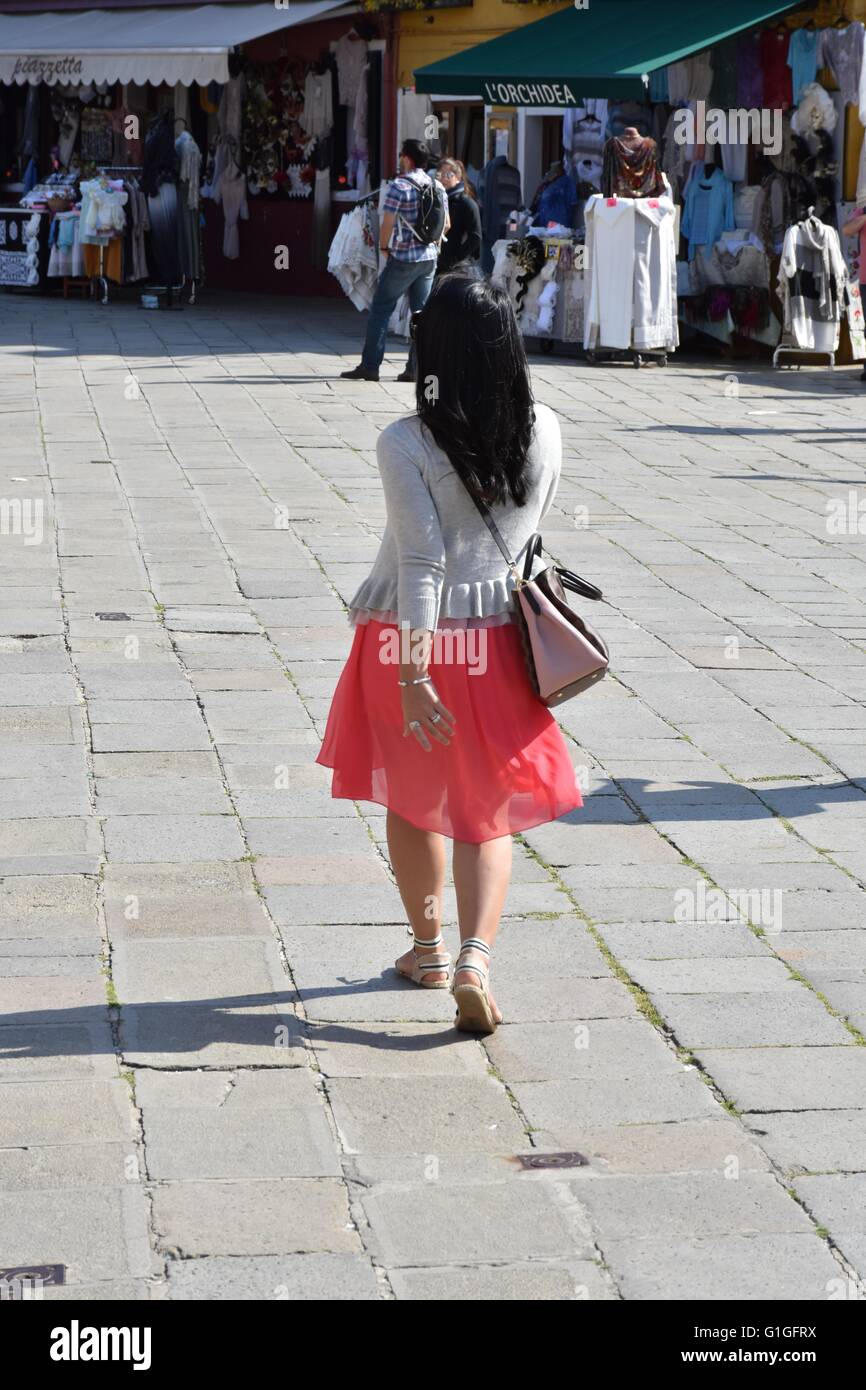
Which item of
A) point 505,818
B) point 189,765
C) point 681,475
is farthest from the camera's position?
point 681,475

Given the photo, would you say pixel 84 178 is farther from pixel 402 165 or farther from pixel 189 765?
pixel 189 765

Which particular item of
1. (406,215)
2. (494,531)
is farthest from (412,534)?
(406,215)

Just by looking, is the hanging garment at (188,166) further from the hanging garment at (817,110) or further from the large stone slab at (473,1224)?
the large stone slab at (473,1224)

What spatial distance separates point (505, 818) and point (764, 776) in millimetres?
2050

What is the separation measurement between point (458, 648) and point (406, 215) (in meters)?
10.4

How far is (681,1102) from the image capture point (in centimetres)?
368

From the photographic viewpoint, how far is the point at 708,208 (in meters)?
17.3

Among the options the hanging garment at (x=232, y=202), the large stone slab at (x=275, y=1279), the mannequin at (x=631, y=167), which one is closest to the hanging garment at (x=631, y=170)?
the mannequin at (x=631, y=167)

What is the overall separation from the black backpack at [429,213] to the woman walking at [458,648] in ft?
33.4

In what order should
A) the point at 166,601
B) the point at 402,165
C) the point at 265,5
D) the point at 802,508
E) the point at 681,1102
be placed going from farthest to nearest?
1. the point at 265,5
2. the point at 402,165
3. the point at 802,508
4. the point at 166,601
5. the point at 681,1102

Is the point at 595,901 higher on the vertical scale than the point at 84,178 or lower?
lower

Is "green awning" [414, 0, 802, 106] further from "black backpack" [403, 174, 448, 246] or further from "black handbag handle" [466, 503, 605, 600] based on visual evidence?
"black handbag handle" [466, 503, 605, 600]

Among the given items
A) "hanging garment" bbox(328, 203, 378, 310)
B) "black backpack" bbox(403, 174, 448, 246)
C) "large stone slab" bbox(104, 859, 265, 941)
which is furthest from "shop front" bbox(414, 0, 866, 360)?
"large stone slab" bbox(104, 859, 265, 941)

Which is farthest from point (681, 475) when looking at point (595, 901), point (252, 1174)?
point (252, 1174)
